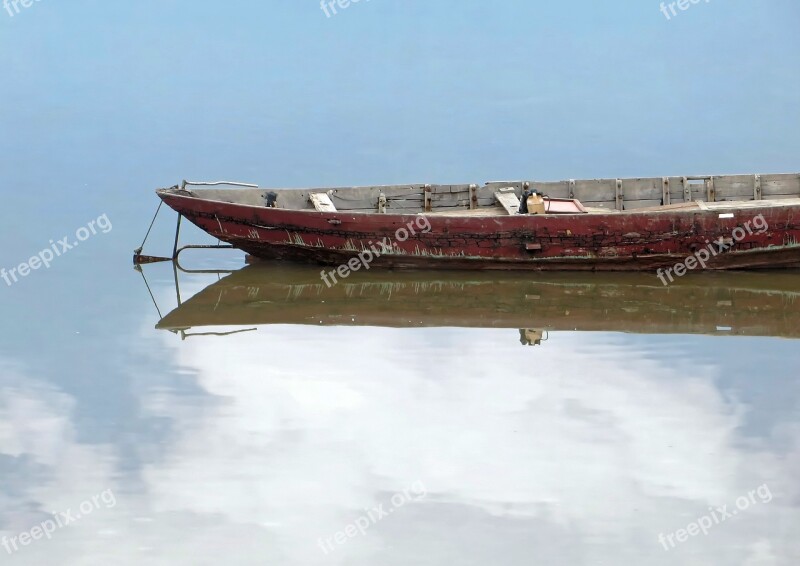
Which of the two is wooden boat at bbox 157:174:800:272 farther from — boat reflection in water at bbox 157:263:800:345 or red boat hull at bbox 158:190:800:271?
boat reflection in water at bbox 157:263:800:345

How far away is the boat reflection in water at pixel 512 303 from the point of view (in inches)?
445

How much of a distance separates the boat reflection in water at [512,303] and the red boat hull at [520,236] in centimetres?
19

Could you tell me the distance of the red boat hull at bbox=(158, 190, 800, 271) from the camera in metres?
12.7

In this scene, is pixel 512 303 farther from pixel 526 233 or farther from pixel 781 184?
pixel 781 184

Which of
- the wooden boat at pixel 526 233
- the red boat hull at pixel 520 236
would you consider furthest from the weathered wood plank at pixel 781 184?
the red boat hull at pixel 520 236

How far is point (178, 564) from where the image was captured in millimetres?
6344

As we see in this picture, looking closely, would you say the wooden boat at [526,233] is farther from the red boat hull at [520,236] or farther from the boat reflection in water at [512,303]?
the boat reflection in water at [512,303]

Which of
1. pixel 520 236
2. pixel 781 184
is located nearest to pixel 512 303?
pixel 520 236

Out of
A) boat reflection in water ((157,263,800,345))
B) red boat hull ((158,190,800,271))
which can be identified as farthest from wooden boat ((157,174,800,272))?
boat reflection in water ((157,263,800,345))

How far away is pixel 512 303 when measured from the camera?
39.8ft

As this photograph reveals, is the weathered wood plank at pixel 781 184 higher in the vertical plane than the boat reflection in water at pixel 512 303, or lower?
higher

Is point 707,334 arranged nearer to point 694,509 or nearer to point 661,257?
point 661,257

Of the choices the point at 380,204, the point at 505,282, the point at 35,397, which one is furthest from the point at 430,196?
the point at 35,397

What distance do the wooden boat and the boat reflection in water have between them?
20 centimetres
